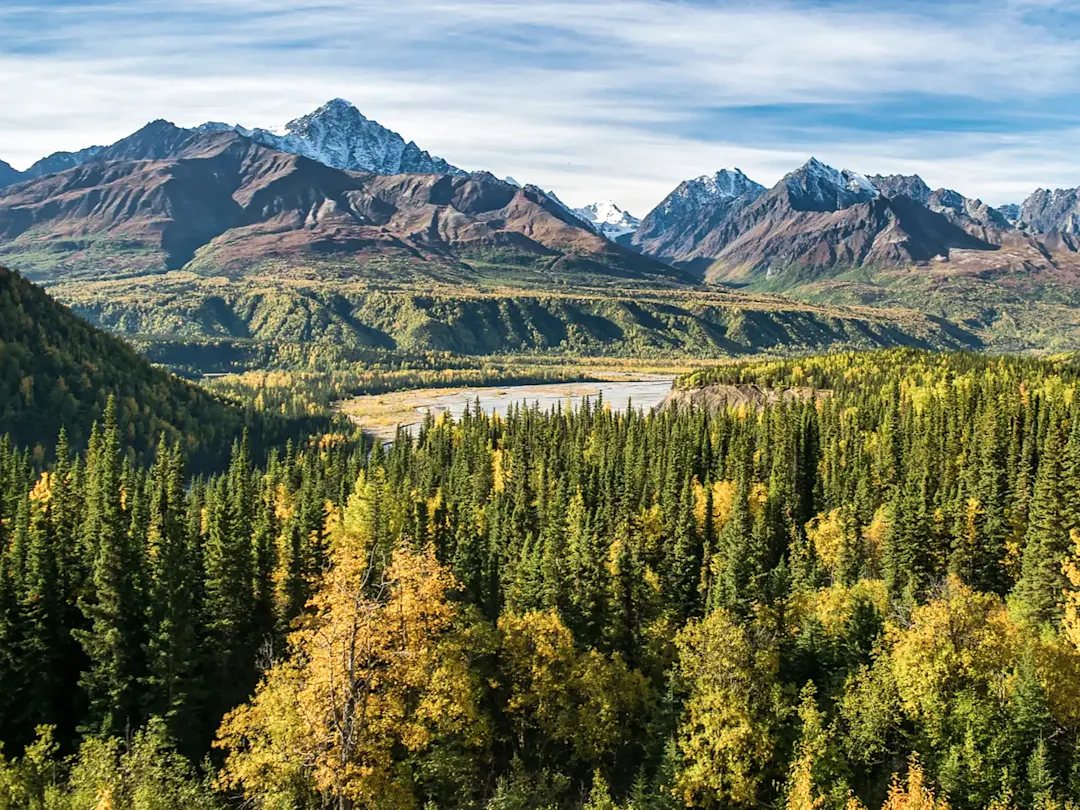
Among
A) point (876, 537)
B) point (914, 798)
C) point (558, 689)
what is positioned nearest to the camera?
point (914, 798)

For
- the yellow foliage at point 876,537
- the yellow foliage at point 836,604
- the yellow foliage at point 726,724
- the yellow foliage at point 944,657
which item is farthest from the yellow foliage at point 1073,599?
the yellow foliage at point 726,724

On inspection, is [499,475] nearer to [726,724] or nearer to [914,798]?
[726,724]

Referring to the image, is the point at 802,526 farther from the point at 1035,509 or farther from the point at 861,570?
the point at 1035,509

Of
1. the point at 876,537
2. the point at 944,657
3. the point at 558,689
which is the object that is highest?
the point at 944,657

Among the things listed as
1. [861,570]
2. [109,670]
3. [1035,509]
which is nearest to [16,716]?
[109,670]

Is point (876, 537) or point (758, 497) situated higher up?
point (758, 497)

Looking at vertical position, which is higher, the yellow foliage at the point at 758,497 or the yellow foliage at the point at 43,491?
the yellow foliage at the point at 43,491

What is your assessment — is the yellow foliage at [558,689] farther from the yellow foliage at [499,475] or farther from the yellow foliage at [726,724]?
the yellow foliage at [499,475]

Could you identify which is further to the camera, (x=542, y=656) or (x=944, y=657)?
(x=542, y=656)

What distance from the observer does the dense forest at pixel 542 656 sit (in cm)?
5069

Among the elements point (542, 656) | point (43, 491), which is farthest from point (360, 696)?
point (43, 491)

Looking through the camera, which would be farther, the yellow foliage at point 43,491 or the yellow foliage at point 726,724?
the yellow foliage at point 43,491

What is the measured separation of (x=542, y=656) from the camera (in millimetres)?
70250

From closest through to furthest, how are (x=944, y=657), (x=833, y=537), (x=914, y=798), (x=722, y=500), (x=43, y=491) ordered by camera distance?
(x=914, y=798), (x=944, y=657), (x=833, y=537), (x=43, y=491), (x=722, y=500)
